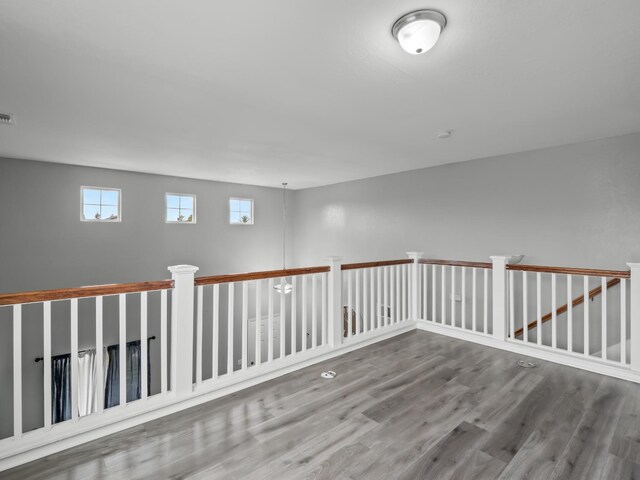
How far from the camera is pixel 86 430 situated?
81.3 inches

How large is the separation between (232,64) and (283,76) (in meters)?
0.38

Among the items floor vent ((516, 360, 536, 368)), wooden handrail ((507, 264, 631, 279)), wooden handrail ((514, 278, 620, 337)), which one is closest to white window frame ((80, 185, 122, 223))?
wooden handrail ((507, 264, 631, 279))

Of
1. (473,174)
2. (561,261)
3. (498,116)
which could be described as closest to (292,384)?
(498,116)

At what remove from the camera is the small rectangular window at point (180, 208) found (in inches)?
261

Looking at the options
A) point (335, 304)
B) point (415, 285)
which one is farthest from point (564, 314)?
point (335, 304)

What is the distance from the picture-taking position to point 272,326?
3314 millimetres

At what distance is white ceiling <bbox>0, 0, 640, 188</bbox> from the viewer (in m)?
1.80

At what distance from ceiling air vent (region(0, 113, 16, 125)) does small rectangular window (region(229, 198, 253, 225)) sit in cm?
424

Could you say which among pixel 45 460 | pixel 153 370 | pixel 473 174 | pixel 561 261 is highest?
pixel 473 174

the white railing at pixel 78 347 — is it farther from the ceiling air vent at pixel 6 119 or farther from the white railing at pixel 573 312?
the white railing at pixel 573 312

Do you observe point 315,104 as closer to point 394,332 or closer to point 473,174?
point 394,332

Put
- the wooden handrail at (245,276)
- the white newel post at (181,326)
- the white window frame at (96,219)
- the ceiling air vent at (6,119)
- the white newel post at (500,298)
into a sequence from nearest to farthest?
the white newel post at (181,326) < the wooden handrail at (245,276) < the ceiling air vent at (6,119) < the white newel post at (500,298) < the white window frame at (96,219)

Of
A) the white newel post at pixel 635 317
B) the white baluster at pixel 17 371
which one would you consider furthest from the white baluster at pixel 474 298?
the white baluster at pixel 17 371

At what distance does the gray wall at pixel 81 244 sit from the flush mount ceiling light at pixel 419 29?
19.1 ft
